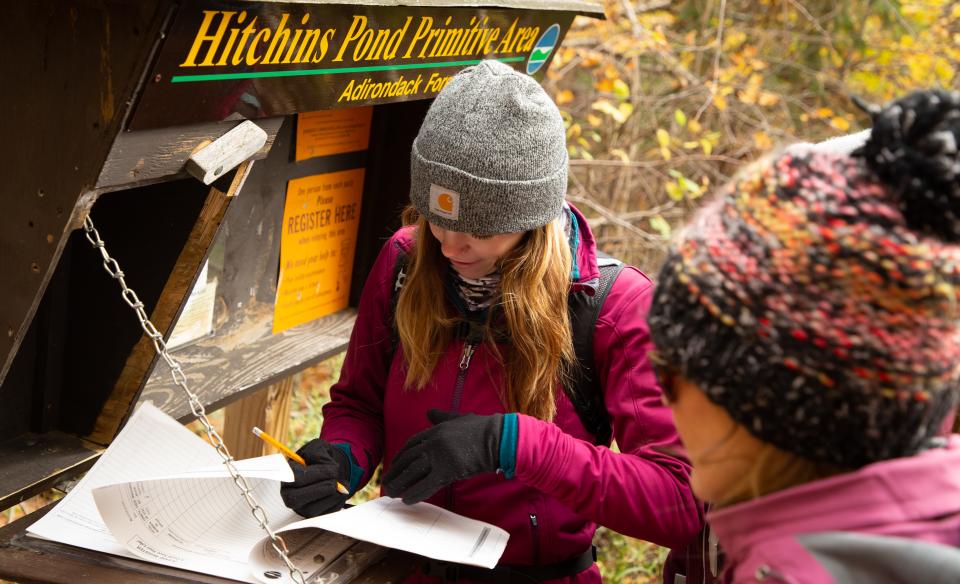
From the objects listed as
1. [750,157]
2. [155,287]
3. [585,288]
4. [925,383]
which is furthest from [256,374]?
[750,157]

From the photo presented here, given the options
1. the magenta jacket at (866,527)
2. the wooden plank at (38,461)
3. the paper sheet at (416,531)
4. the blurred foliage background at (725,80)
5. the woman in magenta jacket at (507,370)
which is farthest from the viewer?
the blurred foliage background at (725,80)

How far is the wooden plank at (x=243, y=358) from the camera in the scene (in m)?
2.76

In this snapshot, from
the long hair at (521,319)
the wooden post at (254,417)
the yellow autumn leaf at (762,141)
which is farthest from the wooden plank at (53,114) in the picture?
the yellow autumn leaf at (762,141)

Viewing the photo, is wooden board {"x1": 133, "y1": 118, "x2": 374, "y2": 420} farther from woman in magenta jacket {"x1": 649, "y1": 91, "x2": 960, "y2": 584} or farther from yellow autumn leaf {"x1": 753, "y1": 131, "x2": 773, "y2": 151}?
yellow autumn leaf {"x1": 753, "y1": 131, "x2": 773, "y2": 151}

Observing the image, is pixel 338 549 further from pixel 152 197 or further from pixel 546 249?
pixel 152 197

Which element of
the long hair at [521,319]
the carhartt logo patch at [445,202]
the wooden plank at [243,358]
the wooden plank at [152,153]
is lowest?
the wooden plank at [243,358]

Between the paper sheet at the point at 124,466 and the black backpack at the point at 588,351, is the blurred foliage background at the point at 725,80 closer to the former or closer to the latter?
the black backpack at the point at 588,351

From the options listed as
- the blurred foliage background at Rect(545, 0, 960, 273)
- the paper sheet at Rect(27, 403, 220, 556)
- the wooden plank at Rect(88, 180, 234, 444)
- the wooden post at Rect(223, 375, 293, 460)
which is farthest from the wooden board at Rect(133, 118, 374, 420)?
the blurred foliage background at Rect(545, 0, 960, 273)

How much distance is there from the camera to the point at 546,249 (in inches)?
80.0

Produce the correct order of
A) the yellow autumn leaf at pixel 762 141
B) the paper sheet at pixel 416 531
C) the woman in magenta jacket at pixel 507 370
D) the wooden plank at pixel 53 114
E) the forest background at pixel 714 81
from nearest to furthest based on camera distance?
the wooden plank at pixel 53 114
the paper sheet at pixel 416 531
the woman in magenta jacket at pixel 507 370
the forest background at pixel 714 81
the yellow autumn leaf at pixel 762 141

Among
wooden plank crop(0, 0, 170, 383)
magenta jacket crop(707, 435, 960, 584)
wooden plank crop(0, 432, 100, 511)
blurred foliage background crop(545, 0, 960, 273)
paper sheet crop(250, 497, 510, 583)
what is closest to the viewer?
magenta jacket crop(707, 435, 960, 584)

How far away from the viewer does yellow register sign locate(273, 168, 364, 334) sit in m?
3.15

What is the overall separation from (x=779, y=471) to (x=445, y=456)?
80 cm

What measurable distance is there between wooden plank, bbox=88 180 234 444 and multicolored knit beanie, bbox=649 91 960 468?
134 cm
